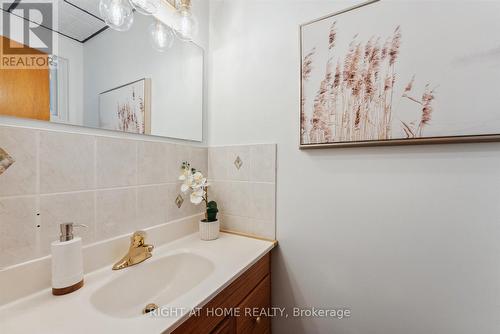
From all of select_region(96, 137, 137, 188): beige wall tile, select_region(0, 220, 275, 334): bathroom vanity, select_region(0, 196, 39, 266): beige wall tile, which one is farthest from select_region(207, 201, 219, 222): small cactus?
select_region(0, 196, 39, 266): beige wall tile

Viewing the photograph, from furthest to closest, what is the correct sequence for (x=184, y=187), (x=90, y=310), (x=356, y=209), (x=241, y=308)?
(x=184, y=187) < (x=356, y=209) < (x=241, y=308) < (x=90, y=310)

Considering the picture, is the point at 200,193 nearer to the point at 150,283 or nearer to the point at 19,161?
the point at 150,283

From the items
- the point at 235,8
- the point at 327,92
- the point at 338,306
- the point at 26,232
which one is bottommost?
the point at 338,306

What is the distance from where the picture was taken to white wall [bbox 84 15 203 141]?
28.5 inches

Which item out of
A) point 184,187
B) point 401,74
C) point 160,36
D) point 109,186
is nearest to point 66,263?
point 109,186

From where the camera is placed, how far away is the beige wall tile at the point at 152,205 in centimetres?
87

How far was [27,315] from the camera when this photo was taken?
51cm

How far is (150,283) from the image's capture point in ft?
2.59

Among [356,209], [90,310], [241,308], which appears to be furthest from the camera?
[356,209]

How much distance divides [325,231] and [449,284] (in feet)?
1.44

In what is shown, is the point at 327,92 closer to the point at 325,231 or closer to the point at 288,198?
the point at 288,198

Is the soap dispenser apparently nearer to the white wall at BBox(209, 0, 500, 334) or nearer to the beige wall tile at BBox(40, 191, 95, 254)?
the beige wall tile at BBox(40, 191, 95, 254)

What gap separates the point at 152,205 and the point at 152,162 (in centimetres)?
19

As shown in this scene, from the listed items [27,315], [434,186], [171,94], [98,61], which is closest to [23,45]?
[98,61]
